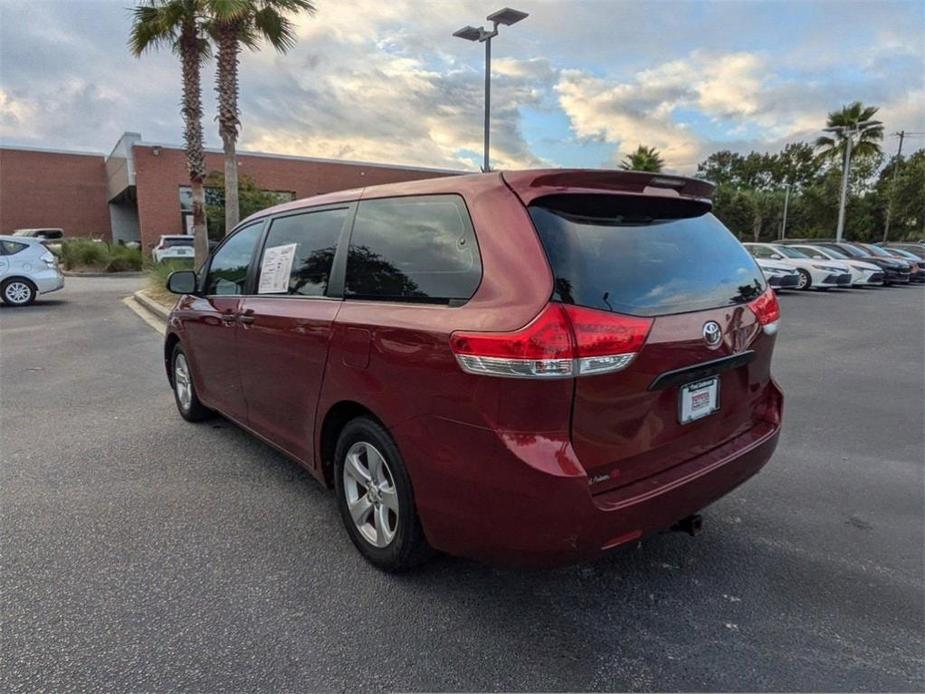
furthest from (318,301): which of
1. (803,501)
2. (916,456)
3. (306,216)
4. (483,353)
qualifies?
(916,456)

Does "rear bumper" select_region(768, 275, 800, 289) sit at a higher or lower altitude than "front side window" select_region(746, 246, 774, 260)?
lower

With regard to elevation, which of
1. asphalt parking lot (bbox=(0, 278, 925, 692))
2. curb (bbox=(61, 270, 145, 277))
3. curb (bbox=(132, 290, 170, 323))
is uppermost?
curb (bbox=(61, 270, 145, 277))

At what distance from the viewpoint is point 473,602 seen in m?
2.55

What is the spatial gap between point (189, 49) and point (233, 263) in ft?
42.5

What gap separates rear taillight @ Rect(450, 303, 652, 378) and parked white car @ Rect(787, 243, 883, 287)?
21221mm

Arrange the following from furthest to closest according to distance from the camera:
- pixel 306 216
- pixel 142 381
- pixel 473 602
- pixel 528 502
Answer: pixel 142 381
pixel 306 216
pixel 473 602
pixel 528 502

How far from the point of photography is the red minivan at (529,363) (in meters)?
2.04

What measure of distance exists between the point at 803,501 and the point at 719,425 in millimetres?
Answer: 1463

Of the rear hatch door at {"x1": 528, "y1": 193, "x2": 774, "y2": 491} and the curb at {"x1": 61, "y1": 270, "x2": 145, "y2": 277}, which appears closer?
the rear hatch door at {"x1": 528, "y1": 193, "x2": 774, "y2": 491}

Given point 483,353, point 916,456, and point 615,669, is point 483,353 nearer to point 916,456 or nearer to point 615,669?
point 615,669

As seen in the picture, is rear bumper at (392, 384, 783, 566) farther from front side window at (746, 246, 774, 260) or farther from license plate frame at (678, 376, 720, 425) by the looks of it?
front side window at (746, 246, 774, 260)

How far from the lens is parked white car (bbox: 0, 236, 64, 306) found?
42.6 feet

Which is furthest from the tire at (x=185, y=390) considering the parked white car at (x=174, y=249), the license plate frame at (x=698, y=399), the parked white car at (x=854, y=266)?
the parked white car at (x=854, y=266)

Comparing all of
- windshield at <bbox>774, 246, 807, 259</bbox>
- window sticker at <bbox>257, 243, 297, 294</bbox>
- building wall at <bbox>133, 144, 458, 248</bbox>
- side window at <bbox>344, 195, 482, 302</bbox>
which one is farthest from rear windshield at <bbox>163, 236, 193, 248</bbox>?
side window at <bbox>344, 195, 482, 302</bbox>
